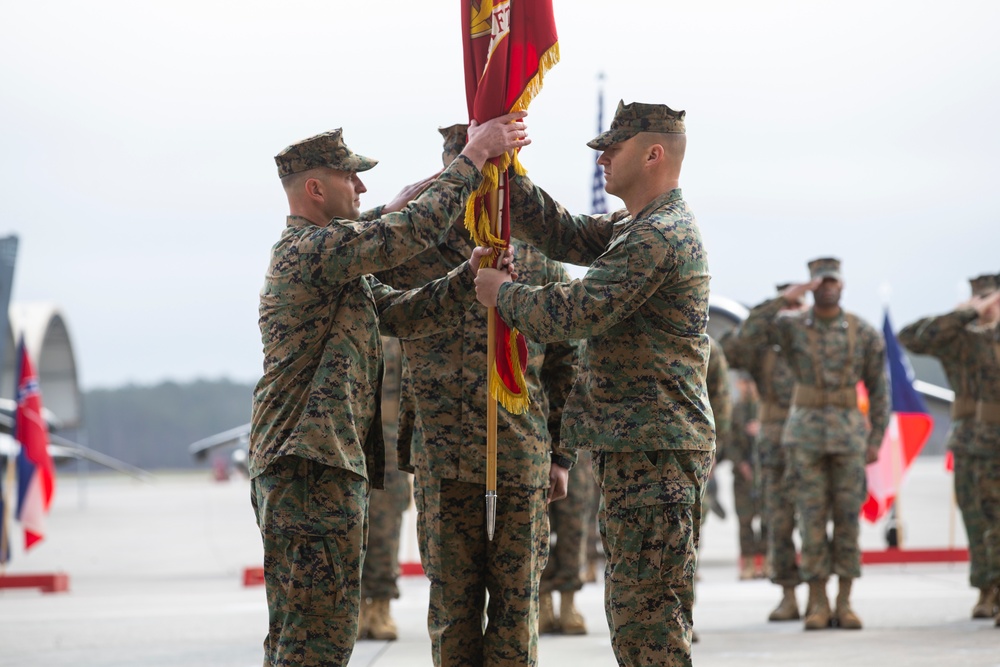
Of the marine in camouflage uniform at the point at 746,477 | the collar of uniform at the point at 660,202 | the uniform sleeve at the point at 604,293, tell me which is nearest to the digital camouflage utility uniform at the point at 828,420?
the marine in camouflage uniform at the point at 746,477

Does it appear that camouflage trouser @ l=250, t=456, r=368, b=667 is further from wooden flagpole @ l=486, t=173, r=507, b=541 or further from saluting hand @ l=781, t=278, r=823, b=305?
saluting hand @ l=781, t=278, r=823, b=305

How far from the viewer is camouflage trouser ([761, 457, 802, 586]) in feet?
28.1

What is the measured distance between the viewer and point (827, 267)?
8398mm

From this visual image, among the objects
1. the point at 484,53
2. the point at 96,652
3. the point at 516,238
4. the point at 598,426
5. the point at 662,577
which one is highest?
the point at 484,53

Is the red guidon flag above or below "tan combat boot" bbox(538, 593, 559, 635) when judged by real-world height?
above

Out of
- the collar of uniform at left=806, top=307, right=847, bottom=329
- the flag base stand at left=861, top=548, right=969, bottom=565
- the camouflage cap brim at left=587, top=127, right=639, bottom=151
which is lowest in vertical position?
the flag base stand at left=861, top=548, right=969, bottom=565

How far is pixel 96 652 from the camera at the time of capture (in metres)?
7.39

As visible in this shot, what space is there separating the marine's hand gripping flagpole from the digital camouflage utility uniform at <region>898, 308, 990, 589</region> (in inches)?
184

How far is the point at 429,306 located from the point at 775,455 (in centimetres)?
580

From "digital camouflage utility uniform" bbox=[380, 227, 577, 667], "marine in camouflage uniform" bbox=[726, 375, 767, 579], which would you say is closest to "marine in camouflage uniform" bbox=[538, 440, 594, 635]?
"digital camouflage utility uniform" bbox=[380, 227, 577, 667]

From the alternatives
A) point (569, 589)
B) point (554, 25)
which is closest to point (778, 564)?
point (569, 589)

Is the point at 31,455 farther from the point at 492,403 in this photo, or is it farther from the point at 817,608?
the point at 492,403

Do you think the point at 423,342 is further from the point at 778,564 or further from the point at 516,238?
the point at 778,564

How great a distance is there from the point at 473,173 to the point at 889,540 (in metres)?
9.95
